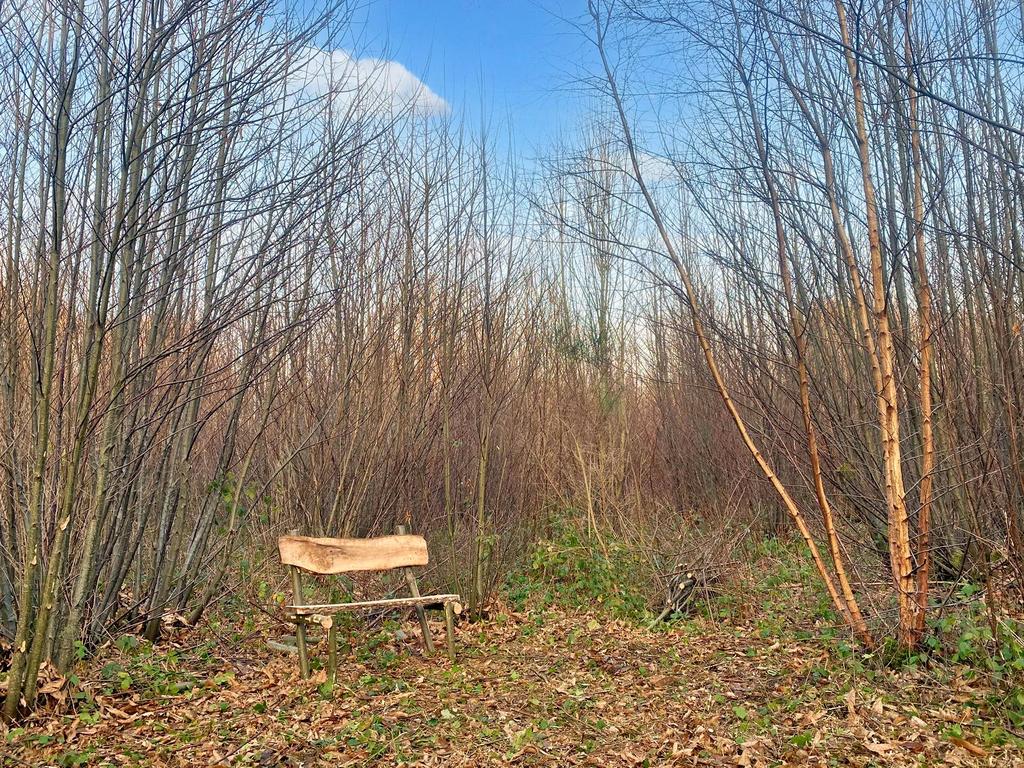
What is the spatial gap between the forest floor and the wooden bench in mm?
206

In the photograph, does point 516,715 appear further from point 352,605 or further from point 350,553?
point 350,553

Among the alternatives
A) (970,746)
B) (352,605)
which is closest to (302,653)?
(352,605)

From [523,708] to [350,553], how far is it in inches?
63.5

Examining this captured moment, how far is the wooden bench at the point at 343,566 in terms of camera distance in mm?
4711

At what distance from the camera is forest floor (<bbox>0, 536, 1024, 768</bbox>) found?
3.53m

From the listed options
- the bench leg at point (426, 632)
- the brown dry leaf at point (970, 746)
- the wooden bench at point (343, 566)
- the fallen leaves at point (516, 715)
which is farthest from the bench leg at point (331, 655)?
the brown dry leaf at point (970, 746)

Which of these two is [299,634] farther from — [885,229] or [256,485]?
[885,229]

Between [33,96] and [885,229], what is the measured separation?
5005 millimetres

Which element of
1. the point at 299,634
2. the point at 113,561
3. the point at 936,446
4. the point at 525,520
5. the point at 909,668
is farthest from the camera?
the point at 525,520

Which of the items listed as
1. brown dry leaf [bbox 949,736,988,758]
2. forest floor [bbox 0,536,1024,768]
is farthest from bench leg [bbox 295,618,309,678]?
brown dry leaf [bbox 949,736,988,758]

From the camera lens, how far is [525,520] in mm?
8633

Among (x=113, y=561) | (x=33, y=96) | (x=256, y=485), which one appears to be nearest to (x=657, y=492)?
(x=256, y=485)

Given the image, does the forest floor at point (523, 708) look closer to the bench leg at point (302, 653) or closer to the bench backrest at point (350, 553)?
the bench leg at point (302, 653)

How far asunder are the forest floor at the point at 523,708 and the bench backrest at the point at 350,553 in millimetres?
607
